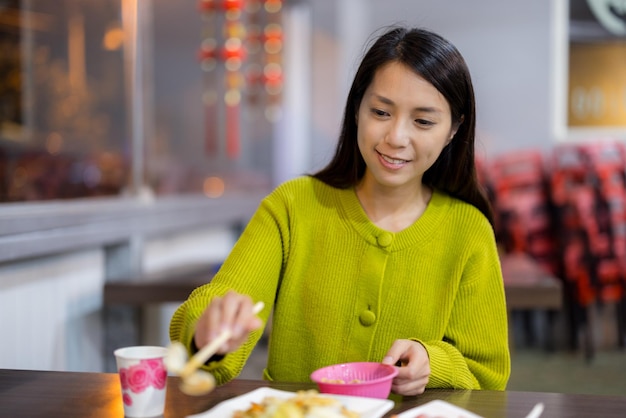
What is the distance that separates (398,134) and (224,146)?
4014mm

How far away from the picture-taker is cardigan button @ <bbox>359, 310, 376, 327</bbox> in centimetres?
140

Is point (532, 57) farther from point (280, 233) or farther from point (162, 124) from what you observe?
point (280, 233)

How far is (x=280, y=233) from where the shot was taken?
1.49 m

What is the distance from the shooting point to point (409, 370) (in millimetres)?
1107

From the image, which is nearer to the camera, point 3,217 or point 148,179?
point 3,217

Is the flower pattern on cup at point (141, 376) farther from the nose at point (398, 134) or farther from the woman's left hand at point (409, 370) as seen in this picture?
the nose at point (398, 134)

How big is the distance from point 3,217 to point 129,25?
1.59m

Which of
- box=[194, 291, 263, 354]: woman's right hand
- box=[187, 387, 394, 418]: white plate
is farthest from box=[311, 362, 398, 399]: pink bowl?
box=[194, 291, 263, 354]: woman's right hand

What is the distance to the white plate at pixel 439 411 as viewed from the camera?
978 millimetres

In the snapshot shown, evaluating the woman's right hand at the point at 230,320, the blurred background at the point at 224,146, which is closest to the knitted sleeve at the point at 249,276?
→ the woman's right hand at the point at 230,320

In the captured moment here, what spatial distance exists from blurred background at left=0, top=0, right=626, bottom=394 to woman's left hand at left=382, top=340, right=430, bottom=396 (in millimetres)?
1159

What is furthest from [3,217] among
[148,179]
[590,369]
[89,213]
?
[590,369]

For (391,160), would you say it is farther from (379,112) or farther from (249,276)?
(249,276)

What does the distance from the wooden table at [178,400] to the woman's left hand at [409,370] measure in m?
0.02
